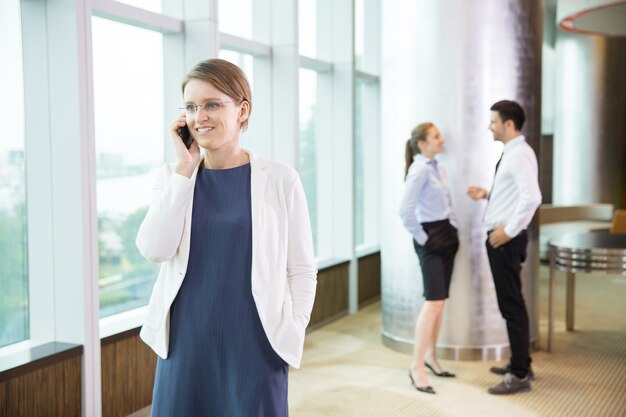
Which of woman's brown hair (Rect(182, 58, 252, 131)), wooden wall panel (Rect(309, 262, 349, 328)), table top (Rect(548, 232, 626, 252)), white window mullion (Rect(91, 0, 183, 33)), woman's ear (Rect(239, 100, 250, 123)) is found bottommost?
wooden wall panel (Rect(309, 262, 349, 328))

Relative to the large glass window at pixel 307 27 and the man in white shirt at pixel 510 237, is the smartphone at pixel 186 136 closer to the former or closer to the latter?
the man in white shirt at pixel 510 237

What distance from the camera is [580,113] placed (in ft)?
37.7

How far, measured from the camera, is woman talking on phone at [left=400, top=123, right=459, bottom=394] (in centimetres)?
468

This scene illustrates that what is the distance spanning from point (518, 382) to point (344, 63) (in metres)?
3.52

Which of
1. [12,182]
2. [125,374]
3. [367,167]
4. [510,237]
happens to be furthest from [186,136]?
[367,167]

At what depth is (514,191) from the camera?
14.8ft

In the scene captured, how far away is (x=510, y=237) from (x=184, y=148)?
9.35 ft

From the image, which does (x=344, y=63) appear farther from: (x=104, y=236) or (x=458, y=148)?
(x=104, y=236)

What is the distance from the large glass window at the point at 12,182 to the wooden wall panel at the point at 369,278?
4147mm

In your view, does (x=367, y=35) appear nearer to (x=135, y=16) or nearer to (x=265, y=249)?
(x=135, y=16)

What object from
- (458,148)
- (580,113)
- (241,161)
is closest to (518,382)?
(458,148)

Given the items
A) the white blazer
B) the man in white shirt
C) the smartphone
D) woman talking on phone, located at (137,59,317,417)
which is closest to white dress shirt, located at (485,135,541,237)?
the man in white shirt

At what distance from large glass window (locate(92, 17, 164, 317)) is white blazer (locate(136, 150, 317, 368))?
2.18 meters

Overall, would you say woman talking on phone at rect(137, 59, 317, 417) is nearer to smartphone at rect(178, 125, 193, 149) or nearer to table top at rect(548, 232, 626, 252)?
smartphone at rect(178, 125, 193, 149)
